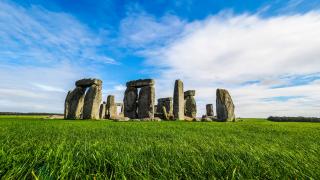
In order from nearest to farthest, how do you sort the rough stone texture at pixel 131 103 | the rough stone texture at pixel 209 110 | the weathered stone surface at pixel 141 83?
the weathered stone surface at pixel 141 83 < the rough stone texture at pixel 131 103 < the rough stone texture at pixel 209 110

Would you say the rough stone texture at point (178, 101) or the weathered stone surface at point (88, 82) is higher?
the weathered stone surface at point (88, 82)

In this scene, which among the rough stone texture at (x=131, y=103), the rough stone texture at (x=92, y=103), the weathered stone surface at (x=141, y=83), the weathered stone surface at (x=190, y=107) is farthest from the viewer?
the weathered stone surface at (x=190, y=107)

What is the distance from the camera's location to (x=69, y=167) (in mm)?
1890

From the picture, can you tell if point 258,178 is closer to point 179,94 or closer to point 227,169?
point 227,169

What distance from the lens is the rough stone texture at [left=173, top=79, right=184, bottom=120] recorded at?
21.3 metres

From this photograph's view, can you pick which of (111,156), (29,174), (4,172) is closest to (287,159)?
(111,156)

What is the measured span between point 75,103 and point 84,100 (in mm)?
1167

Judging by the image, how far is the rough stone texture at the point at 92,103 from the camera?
20.4 m

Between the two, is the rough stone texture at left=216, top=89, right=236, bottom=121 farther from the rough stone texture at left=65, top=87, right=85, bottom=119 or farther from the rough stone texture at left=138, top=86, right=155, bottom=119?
the rough stone texture at left=65, top=87, right=85, bottom=119

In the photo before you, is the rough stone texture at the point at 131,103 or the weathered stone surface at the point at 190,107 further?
the weathered stone surface at the point at 190,107

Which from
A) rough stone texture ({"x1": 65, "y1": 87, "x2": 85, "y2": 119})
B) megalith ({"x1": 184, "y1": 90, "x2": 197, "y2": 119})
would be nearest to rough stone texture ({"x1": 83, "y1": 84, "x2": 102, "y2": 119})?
rough stone texture ({"x1": 65, "y1": 87, "x2": 85, "y2": 119})

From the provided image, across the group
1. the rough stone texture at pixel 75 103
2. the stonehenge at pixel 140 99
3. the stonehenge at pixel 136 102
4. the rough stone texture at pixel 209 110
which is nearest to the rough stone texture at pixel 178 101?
the stonehenge at pixel 136 102

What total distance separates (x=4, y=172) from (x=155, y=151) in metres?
1.54

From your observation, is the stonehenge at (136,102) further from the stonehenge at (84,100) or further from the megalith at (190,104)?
the megalith at (190,104)
